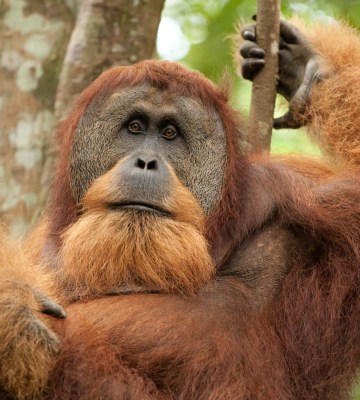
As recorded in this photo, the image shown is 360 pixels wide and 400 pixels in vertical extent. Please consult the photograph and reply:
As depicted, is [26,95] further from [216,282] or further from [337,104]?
[216,282]

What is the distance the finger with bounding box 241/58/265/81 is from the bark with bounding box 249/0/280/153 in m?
0.03

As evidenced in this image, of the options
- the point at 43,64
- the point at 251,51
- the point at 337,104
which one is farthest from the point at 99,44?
the point at 337,104

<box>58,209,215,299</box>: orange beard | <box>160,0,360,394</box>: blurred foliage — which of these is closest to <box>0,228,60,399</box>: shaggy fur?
<box>58,209,215,299</box>: orange beard

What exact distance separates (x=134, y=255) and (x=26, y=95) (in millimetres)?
2127

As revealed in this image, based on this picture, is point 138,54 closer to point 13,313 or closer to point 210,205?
point 210,205

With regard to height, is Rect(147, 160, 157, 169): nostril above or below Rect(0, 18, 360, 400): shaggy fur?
above

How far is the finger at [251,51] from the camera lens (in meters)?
4.59

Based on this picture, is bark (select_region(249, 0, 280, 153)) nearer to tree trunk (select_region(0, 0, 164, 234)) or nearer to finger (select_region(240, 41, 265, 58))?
finger (select_region(240, 41, 265, 58))

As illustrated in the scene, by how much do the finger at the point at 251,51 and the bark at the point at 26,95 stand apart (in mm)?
1496

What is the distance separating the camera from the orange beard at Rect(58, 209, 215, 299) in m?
3.69

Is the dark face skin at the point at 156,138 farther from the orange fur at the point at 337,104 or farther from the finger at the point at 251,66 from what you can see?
the orange fur at the point at 337,104

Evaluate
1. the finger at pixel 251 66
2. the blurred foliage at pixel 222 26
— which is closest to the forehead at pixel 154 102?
the finger at pixel 251 66

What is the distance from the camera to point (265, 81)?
4.59 m

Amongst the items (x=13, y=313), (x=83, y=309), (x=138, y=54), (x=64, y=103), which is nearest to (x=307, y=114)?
(x=138, y=54)
